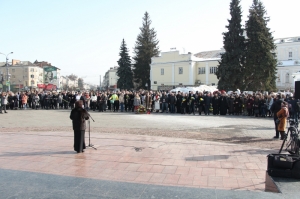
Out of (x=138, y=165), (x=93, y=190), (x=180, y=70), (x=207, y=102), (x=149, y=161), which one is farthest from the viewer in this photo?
(x=180, y=70)

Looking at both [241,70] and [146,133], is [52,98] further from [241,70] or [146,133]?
[241,70]

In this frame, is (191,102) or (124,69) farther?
(124,69)

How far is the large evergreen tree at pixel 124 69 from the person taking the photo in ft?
197

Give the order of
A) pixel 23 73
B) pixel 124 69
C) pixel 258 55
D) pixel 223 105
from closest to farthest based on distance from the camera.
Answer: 1. pixel 223 105
2. pixel 258 55
3. pixel 124 69
4. pixel 23 73

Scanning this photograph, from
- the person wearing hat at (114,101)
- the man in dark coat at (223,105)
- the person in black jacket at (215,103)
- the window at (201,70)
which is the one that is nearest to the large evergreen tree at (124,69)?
the window at (201,70)

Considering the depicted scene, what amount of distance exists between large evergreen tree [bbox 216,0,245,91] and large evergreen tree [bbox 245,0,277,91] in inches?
40.0

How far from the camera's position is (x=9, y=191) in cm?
530

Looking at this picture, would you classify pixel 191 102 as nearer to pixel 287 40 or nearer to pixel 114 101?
pixel 114 101

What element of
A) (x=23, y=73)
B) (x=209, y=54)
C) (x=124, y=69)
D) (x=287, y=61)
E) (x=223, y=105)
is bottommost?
(x=223, y=105)

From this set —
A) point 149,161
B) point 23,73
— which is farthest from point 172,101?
point 23,73

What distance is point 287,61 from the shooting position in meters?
63.7

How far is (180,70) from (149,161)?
171 feet

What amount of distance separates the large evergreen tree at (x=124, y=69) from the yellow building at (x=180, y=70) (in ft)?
16.6

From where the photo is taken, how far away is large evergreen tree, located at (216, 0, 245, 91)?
39.7 m
